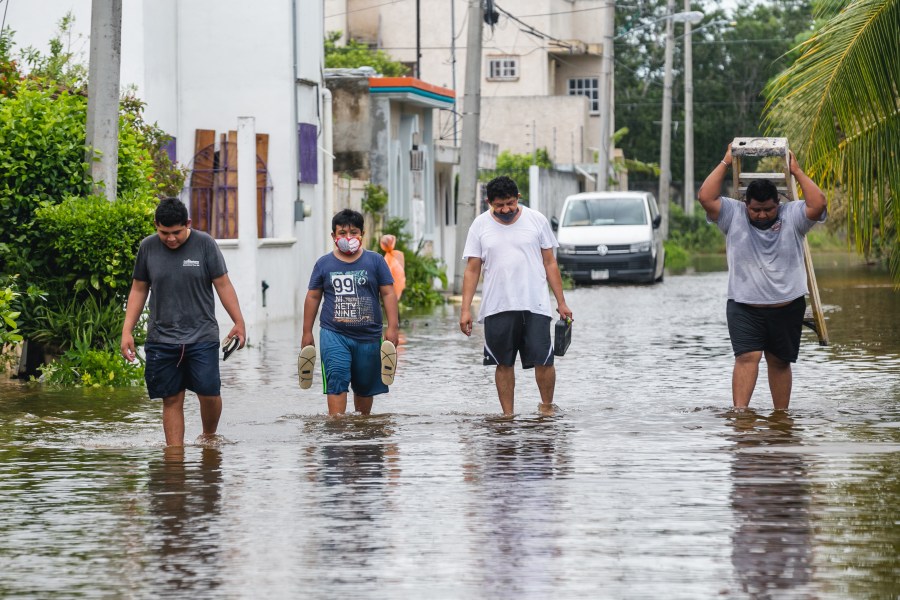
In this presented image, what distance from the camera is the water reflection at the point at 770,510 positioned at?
678 cm

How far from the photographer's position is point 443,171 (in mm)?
39375

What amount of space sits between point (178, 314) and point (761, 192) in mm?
3878

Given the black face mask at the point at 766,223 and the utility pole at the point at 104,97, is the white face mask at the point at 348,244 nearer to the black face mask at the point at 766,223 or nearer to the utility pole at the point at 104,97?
the black face mask at the point at 766,223

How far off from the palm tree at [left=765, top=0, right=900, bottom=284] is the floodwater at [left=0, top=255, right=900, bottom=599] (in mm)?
1712

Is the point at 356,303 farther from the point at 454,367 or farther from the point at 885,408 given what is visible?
the point at 454,367

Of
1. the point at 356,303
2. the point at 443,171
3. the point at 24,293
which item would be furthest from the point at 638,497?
the point at 443,171

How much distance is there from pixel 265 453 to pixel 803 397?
485 centimetres

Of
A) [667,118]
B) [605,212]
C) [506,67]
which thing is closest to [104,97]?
[605,212]

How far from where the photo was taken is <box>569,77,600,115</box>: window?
69.1m

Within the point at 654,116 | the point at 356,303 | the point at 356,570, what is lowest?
the point at 356,570

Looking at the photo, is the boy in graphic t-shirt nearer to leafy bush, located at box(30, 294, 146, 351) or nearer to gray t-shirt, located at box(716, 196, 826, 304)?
gray t-shirt, located at box(716, 196, 826, 304)

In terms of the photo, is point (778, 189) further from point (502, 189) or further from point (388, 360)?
point (388, 360)

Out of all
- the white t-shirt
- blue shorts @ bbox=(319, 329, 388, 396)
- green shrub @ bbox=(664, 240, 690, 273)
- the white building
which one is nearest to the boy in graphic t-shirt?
blue shorts @ bbox=(319, 329, 388, 396)

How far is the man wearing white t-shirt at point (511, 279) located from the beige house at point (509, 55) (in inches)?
1847
